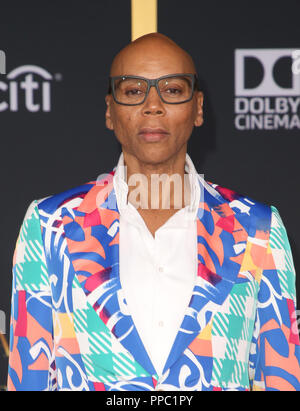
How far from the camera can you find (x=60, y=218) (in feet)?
6.16

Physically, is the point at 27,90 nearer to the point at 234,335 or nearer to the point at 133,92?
the point at 133,92

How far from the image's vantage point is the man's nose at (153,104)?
1.83 m

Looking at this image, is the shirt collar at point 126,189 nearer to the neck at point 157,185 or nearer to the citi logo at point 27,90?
→ the neck at point 157,185

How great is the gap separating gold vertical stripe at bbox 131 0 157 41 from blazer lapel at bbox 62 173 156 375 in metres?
0.92

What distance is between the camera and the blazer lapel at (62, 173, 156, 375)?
1.71m

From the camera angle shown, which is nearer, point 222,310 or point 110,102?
point 222,310

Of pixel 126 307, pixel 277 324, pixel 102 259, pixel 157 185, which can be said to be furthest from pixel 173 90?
pixel 277 324

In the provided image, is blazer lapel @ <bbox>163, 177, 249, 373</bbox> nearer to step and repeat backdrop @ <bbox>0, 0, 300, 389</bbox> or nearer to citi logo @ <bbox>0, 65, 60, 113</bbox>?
step and repeat backdrop @ <bbox>0, 0, 300, 389</bbox>

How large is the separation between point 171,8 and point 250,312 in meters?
1.41

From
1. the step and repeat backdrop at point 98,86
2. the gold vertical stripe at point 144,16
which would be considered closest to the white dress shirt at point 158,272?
the step and repeat backdrop at point 98,86

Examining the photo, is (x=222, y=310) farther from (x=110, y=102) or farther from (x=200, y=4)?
(x=200, y=4)

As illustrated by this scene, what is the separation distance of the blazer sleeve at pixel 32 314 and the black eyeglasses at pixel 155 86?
1.45 ft

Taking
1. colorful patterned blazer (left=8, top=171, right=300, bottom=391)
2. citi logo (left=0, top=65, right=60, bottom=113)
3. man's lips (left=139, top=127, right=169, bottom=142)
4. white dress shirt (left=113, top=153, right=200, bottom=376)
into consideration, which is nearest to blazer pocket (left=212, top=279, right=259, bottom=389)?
colorful patterned blazer (left=8, top=171, right=300, bottom=391)
